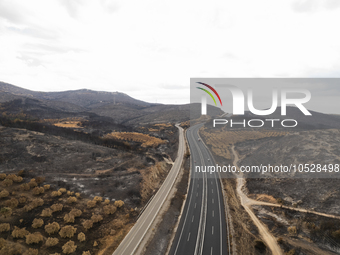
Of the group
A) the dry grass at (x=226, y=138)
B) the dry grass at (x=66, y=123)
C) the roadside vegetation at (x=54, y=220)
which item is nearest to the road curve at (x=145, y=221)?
the roadside vegetation at (x=54, y=220)

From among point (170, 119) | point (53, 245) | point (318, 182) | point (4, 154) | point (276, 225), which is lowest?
point (276, 225)

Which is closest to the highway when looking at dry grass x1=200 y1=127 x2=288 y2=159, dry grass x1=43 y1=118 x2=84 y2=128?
dry grass x1=200 y1=127 x2=288 y2=159

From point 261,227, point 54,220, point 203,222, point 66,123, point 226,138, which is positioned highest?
point 66,123

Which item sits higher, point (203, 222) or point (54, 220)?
point (54, 220)

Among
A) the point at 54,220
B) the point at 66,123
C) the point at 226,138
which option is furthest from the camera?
the point at 66,123

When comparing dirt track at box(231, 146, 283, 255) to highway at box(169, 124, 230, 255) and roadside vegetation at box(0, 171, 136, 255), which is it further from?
roadside vegetation at box(0, 171, 136, 255)

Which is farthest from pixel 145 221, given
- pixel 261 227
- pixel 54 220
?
pixel 261 227

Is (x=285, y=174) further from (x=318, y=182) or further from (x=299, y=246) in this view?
(x=299, y=246)

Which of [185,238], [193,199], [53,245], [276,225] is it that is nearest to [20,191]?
[53,245]

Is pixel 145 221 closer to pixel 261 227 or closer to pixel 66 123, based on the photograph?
pixel 261 227
